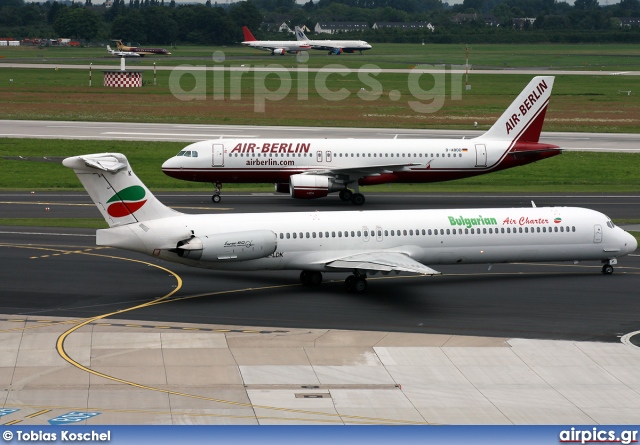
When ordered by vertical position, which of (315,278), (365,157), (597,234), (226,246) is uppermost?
(226,246)

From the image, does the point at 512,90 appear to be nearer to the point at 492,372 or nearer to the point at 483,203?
the point at 483,203

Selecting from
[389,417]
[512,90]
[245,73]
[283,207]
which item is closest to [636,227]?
[283,207]

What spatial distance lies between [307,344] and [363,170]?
32248 millimetres

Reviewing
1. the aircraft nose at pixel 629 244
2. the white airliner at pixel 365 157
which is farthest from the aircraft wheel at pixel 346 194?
the aircraft nose at pixel 629 244

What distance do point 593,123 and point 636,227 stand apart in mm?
54075

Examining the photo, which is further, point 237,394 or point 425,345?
point 425,345

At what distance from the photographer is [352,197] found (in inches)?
2682

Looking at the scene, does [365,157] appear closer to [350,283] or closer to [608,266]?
[608,266]

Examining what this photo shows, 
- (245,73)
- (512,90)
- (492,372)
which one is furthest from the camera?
(245,73)

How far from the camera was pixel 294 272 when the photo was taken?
160ft

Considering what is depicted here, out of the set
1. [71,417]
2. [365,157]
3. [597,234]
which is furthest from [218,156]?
[71,417]

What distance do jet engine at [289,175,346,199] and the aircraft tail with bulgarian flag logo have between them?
24.0 metres

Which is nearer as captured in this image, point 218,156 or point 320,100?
point 218,156

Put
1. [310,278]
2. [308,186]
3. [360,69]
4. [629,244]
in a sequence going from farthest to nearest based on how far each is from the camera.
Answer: [360,69], [308,186], [629,244], [310,278]
